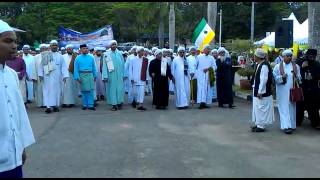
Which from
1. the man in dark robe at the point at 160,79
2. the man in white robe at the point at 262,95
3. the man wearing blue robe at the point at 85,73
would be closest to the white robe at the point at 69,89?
the man wearing blue robe at the point at 85,73

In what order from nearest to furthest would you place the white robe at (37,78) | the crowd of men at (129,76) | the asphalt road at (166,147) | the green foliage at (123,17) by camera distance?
the asphalt road at (166,147) → the crowd of men at (129,76) → the white robe at (37,78) → the green foliage at (123,17)

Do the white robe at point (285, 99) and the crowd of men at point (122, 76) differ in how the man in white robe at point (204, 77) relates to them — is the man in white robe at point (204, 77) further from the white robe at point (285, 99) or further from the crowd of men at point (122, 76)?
the white robe at point (285, 99)

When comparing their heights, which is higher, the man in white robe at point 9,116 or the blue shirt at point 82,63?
the blue shirt at point 82,63

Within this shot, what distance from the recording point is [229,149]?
8.96m

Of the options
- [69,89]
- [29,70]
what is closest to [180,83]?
[69,89]

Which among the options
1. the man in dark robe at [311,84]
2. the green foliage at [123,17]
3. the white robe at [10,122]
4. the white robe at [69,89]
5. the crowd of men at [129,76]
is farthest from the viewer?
the green foliage at [123,17]

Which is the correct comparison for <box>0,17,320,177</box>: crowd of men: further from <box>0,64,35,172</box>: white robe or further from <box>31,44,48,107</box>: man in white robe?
<box>0,64,35,172</box>: white robe

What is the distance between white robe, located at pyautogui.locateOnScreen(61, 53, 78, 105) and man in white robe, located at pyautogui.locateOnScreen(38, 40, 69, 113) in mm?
673

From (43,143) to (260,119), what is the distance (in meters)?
4.49

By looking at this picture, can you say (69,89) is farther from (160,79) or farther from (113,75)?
(160,79)

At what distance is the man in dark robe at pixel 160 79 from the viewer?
15227 mm

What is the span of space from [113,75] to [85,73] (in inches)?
32.4

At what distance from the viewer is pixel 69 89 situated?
52.6ft

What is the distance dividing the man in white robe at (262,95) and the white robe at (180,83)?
4.59 meters
